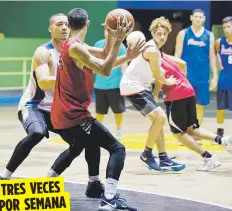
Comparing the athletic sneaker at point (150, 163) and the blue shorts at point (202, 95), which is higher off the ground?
the blue shorts at point (202, 95)

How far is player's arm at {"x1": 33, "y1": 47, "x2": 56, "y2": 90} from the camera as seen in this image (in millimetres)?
7426

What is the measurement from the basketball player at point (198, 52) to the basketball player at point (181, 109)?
2.60 m

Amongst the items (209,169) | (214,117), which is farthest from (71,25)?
(214,117)

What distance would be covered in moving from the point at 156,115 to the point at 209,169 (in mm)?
968

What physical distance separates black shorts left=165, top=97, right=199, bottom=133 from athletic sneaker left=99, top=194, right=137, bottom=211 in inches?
99.7

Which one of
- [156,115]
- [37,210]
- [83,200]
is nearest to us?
[37,210]

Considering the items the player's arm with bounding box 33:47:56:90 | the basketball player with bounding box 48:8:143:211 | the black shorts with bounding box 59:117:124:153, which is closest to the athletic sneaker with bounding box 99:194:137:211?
the basketball player with bounding box 48:8:143:211

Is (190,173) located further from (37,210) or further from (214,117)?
(214,117)

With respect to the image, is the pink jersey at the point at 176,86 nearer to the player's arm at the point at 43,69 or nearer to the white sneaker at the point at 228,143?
the white sneaker at the point at 228,143

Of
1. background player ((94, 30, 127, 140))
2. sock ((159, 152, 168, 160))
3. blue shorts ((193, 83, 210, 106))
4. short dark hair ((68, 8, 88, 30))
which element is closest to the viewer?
short dark hair ((68, 8, 88, 30))

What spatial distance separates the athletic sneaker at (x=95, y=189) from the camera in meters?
7.78

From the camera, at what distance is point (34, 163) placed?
1002cm

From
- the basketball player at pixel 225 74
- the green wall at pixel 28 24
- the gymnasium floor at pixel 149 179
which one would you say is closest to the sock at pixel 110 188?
the gymnasium floor at pixel 149 179

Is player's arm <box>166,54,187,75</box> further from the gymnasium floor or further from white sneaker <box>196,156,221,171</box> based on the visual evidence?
white sneaker <box>196,156,221,171</box>
